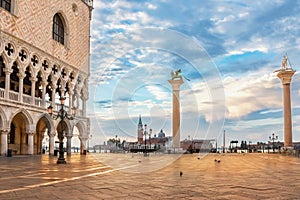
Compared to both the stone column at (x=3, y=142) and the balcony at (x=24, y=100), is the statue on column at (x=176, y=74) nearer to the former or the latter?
the balcony at (x=24, y=100)

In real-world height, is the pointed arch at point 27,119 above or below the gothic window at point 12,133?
above

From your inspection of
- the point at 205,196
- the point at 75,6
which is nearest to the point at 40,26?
the point at 75,6

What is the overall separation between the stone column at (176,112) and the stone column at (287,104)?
12564 millimetres

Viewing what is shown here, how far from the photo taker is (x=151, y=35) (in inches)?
614

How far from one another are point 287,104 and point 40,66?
2819 centimetres

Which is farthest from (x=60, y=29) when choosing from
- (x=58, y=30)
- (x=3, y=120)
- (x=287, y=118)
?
(x=287, y=118)

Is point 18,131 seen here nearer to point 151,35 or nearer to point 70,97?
point 70,97

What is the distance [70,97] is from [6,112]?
10834mm

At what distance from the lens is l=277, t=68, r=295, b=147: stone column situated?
41500 millimetres

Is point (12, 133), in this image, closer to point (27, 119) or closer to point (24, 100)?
point (27, 119)

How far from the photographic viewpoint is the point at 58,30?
114ft

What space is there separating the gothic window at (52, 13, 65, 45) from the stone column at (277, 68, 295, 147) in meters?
26.0

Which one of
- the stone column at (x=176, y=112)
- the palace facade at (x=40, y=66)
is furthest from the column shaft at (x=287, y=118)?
the palace facade at (x=40, y=66)

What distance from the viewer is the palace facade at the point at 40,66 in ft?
85.3
